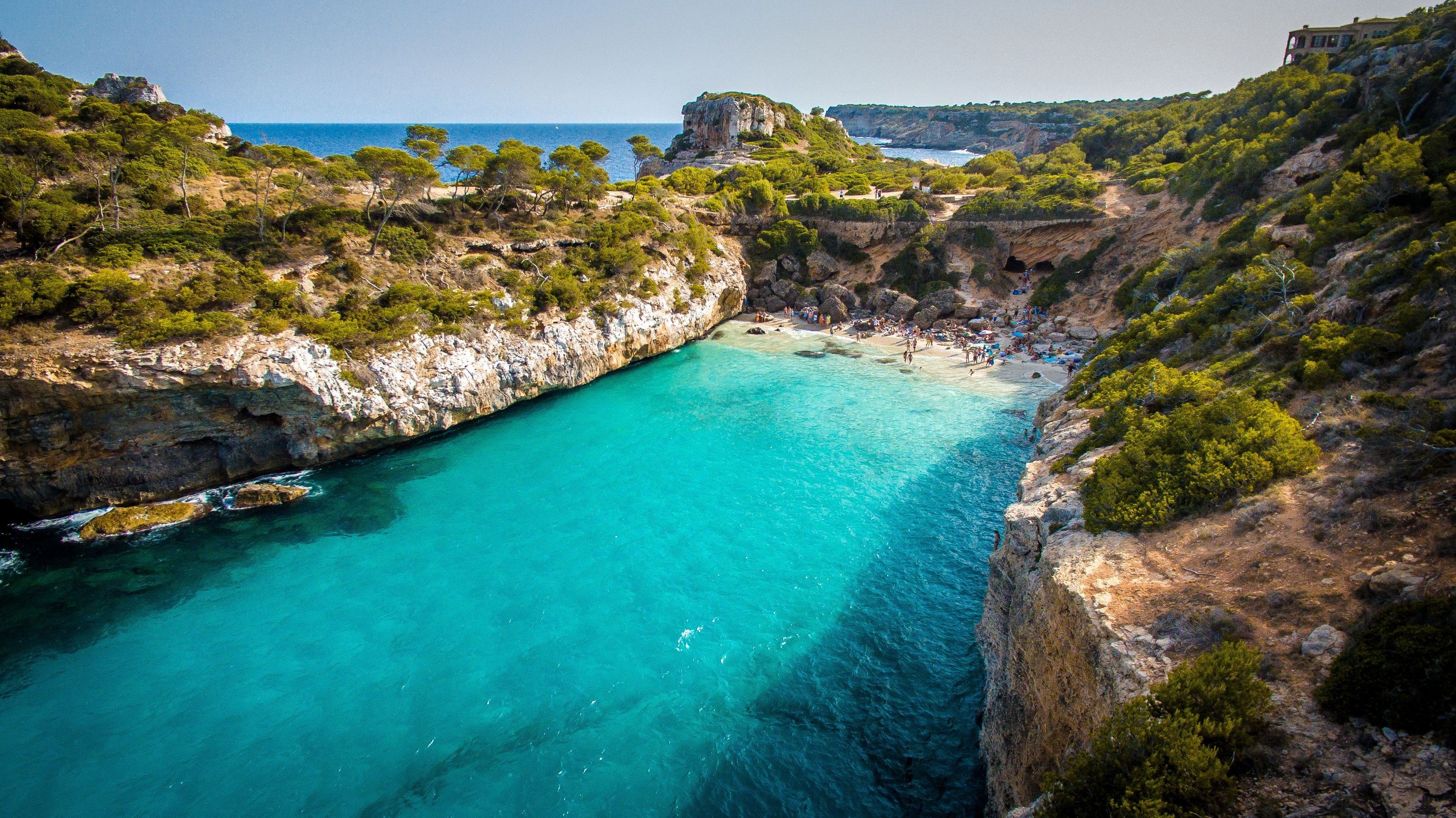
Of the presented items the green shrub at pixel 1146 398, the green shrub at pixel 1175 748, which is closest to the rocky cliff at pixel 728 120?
the green shrub at pixel 1146 398

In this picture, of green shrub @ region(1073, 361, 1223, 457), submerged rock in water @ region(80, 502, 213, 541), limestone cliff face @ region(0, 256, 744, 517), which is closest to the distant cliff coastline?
green shrub @ region(1073, 361, 1223, 457)

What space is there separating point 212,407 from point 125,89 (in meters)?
43.7

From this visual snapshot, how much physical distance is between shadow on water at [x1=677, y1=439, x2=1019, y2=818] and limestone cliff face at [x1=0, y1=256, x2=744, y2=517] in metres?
22.3

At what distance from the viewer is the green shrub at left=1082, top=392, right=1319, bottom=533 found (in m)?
11.4

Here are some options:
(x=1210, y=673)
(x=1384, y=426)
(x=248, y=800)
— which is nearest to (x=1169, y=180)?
(x=1384, y=426)

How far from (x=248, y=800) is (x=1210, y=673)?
729 inches

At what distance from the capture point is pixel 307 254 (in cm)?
2953

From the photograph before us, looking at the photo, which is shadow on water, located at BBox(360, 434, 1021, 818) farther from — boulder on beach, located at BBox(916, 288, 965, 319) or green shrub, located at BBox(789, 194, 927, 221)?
green shrub, located at BBox(789, 194, 927, 221)

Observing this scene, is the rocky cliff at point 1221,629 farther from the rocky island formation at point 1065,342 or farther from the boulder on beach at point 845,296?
the boulder on beach at point 845,296

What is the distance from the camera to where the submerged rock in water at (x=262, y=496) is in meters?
23.5

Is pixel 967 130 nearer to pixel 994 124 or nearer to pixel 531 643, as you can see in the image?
pixel 994 124

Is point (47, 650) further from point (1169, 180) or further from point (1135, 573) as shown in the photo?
point (1169, 180)

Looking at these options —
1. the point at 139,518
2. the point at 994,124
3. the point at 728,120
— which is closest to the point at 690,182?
the point at 728,120

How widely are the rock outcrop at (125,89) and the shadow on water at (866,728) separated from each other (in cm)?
6016
